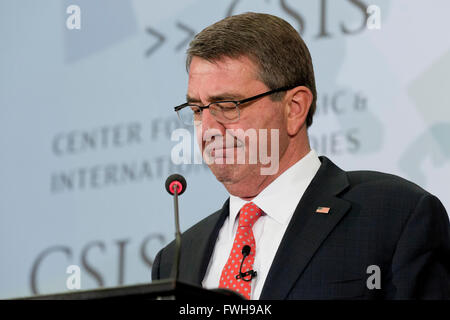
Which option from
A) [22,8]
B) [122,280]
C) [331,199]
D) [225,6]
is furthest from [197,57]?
[22,8]

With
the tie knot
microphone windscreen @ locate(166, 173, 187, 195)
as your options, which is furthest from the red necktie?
microphone windscreen @ locate(166, 173, 187, 195)

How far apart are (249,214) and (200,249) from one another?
239mm

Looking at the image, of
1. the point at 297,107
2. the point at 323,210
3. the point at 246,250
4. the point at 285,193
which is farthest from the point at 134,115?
the point at 323,210

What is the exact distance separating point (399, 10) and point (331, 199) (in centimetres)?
131

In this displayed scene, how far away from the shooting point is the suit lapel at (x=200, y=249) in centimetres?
301

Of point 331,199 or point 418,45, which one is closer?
point 331,199

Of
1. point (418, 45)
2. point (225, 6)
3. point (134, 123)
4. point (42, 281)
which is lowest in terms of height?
point (42, 281)

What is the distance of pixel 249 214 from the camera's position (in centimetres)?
302

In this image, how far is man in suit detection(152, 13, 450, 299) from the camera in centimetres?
261

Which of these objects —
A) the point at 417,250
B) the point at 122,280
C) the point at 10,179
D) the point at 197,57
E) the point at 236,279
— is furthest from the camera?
the point at 10,179

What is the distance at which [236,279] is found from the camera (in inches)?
112

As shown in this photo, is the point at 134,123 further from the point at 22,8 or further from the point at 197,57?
the point at 197,57

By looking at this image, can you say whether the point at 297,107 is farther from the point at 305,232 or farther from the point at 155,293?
the point at 155,293

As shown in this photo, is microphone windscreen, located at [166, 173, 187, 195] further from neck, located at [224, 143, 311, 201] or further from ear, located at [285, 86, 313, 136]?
ear, located at [285, 86, 313, 136]
